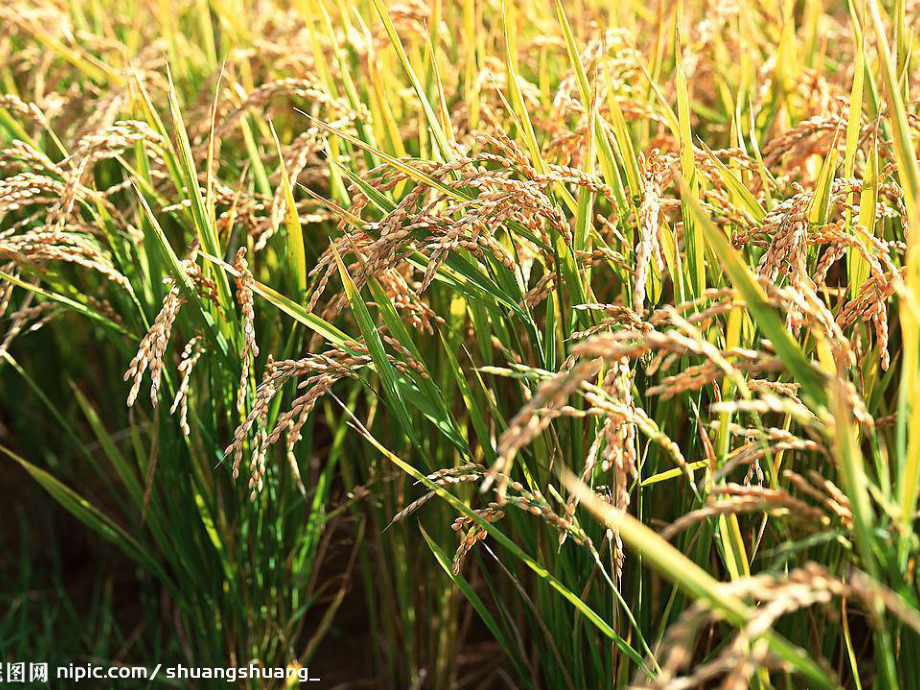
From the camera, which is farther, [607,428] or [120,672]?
[120,672]

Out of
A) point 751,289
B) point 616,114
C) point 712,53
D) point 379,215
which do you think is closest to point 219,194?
point 379,215

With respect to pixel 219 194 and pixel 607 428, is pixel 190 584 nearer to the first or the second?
pixel 219 194

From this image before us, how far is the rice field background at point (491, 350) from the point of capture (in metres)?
0.98

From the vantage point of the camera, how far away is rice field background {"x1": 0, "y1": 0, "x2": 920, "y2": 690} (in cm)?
98

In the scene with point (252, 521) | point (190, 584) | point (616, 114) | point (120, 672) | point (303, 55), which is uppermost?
point (303, 55)

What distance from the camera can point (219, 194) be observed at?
1644 millimetres

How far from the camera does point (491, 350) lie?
1.42m

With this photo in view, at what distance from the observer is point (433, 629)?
1.84 metres

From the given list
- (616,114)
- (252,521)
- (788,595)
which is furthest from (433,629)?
(788,595)

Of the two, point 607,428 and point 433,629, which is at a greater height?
point 607,428

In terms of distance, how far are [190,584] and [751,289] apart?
132cm

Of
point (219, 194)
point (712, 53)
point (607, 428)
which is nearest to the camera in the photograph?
point (607, 428)

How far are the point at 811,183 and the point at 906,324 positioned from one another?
963 mm

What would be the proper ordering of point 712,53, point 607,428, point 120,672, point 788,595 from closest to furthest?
point 788,595 → point 607,428 → point 120,672 → point 712,53
